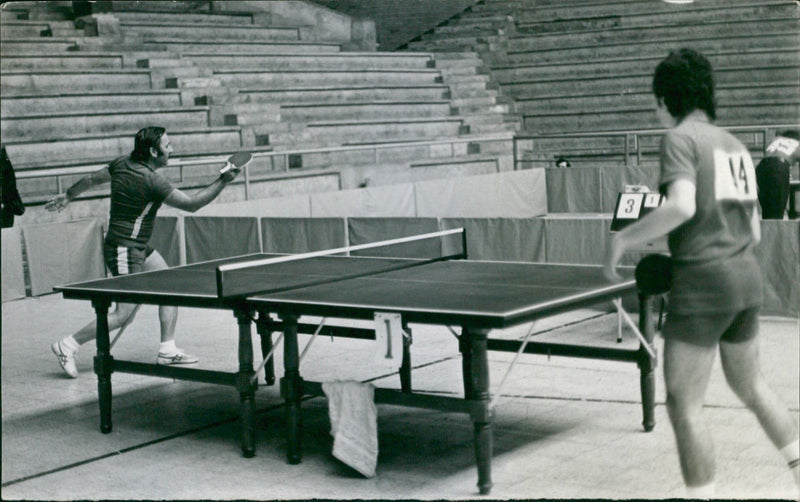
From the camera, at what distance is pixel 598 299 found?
552 centimetres

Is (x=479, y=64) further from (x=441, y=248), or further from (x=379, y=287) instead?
(x=379, y=287)

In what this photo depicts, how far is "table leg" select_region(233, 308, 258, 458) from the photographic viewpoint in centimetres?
578

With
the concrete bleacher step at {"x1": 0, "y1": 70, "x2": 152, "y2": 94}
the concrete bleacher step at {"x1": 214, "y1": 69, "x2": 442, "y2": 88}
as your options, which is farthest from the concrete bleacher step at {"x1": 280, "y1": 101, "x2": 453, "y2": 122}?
the concrete bleacher step at {"x1": 0, "y1": 70, "x2": 152, "y2": 94}

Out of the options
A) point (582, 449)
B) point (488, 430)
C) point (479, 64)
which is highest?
point (479, 64)

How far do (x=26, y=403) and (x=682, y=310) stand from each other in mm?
4763

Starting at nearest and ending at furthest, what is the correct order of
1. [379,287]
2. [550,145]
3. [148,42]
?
[379,287], [148,42], [550,145]

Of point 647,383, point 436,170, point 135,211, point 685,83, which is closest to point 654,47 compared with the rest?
point 436,170

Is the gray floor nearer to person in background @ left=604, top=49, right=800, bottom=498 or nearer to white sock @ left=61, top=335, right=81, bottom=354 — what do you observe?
white sock @ left=61, top=335, right=81, bottom=354

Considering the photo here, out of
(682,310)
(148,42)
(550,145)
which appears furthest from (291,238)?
(550,145)

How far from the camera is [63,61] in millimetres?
17609

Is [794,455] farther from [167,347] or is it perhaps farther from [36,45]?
[36,45]

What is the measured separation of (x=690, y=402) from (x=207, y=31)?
1840 cm

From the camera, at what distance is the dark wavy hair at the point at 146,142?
7.52 m

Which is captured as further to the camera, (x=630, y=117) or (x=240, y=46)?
(x=630, y=117)
